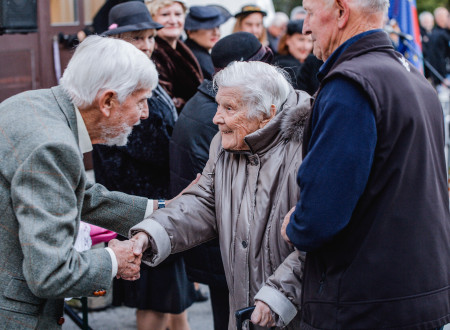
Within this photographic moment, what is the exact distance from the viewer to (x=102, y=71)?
A: 2232mm

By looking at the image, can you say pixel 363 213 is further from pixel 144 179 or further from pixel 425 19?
pixel 425 19

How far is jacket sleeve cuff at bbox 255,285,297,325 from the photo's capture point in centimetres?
235

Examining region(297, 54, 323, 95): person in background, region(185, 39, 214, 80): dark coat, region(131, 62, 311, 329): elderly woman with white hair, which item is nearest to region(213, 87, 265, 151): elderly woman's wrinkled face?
region(131, 62, 311, 329): elderly woman with white hair

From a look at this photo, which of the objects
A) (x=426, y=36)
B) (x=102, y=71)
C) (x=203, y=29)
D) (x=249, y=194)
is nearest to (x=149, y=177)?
(x=249, y=194)

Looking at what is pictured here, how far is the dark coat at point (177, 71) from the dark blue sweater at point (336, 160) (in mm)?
2699

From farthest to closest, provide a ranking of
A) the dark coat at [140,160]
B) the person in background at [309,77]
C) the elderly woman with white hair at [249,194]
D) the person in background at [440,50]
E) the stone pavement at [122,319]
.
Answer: the person in background at [440,50], the person in background at [309,77], the stone pavement at [122,319], the dark coat at [140,160], the elderly woman with white hair at [249,194]

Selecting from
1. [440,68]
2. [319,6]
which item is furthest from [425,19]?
[319,6]

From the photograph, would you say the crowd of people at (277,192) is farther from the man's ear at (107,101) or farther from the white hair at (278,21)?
the white hair at (278,21)

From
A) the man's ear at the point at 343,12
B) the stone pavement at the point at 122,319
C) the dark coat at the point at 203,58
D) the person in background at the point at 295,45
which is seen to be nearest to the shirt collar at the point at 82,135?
the man's ear at the point at 343,12

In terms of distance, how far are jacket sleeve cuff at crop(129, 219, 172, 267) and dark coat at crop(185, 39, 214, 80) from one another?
2.88m

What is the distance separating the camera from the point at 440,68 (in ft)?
47.0

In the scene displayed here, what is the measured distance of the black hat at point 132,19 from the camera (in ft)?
13.8

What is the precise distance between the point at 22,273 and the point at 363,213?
117 cm

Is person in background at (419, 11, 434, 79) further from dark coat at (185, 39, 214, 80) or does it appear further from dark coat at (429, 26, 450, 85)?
dark coat at (185, 39, 214, 80)
